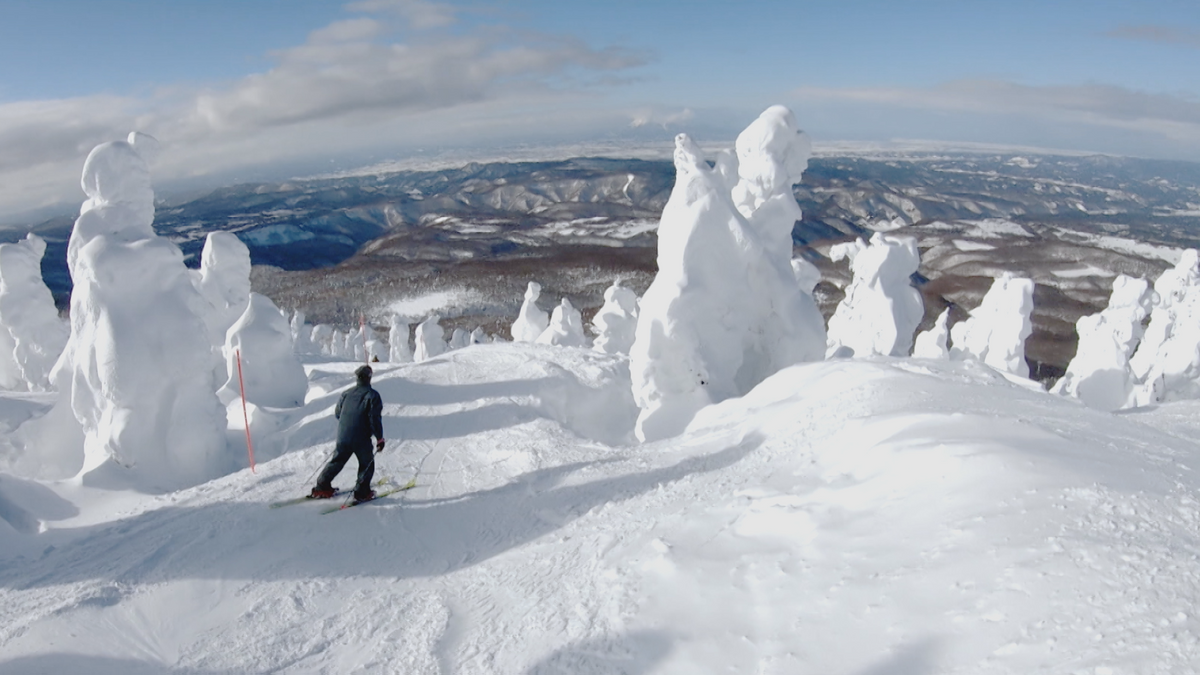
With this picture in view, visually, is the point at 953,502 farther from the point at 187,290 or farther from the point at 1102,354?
the point at 1102,354

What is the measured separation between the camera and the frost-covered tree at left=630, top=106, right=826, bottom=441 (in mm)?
14211

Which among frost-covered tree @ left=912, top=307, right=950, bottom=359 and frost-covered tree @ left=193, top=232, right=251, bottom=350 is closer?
frost-covered tree @ left=193, top=232, right=251, bottom=350

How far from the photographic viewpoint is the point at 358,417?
7867mm

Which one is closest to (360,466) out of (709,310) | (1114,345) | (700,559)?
(700,559)

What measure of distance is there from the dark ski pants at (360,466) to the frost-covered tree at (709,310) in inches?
278

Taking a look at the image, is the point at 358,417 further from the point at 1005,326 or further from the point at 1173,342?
the point at 1173,342

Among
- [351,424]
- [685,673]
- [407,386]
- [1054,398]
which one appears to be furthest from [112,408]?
[1054,398]

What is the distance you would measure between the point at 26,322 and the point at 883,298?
97.3 ft

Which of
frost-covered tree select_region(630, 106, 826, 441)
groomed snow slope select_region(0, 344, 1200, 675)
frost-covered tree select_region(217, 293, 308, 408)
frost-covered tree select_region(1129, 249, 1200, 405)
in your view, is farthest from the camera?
frost-covered tree select_region(1129, 249, 1200, 405)

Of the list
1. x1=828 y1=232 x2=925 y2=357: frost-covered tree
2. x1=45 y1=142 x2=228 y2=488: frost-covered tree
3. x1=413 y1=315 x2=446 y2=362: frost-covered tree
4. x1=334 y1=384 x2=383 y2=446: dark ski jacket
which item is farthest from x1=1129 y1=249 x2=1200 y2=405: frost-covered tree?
x1=413 y1=315 x2=446 y2=362: frost-covered tree

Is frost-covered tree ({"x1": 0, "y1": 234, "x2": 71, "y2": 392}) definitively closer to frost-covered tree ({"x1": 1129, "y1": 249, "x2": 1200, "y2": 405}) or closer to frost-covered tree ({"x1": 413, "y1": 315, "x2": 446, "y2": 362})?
frost-covered tree ({"x1": 413, "y1": 315, "x2": 446, "y2": 362})

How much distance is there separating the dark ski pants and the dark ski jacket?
0.06 metres

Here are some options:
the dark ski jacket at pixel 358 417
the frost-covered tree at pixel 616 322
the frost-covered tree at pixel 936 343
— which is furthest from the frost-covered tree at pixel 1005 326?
the dark ski jacket at pixel 358 417

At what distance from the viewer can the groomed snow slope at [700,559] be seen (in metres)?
3.77
